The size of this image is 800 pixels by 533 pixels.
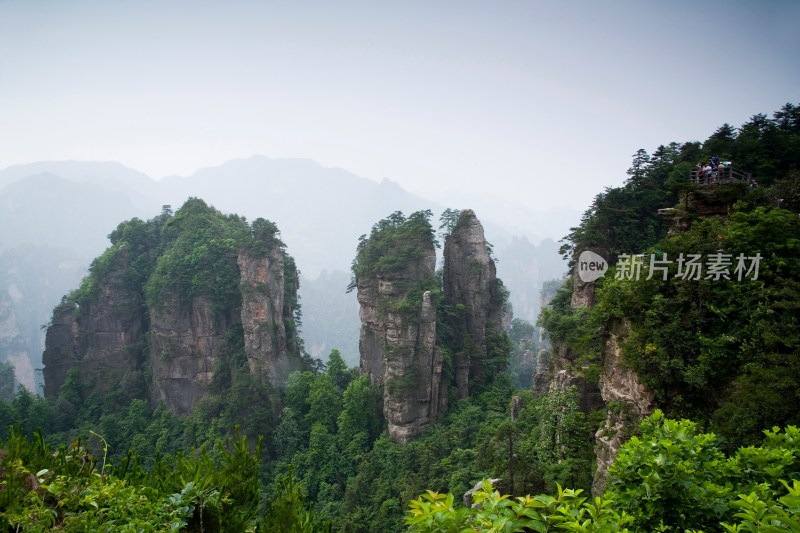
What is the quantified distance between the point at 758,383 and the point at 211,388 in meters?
30.4

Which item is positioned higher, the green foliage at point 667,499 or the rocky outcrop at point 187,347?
the green foliage at point 667,499

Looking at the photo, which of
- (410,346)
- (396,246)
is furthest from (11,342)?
(410,346)

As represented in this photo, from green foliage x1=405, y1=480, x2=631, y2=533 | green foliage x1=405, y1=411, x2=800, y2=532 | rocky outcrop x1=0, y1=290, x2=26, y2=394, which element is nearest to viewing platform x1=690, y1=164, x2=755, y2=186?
green foliage x1=405, y1=411, x2=800, y2=532

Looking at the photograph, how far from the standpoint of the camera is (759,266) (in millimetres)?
8961

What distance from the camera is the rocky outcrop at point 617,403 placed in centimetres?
942

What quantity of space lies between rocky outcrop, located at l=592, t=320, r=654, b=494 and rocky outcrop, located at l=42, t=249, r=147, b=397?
33718 mm

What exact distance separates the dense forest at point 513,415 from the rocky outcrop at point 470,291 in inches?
19.2

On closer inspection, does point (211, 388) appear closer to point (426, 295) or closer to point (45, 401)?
point (45, 401)

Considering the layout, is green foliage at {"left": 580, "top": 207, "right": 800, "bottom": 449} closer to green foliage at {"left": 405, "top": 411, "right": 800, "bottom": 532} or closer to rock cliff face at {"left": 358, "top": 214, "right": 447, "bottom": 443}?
green foliage at {"left": 405, "top": 411, "right": 800, "bottom": 532}

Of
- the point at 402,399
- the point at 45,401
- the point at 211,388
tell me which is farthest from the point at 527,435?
the point at 45,401

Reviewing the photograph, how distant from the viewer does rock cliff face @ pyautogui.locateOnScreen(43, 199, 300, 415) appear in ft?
96.3

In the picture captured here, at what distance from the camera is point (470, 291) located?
28.1 metres

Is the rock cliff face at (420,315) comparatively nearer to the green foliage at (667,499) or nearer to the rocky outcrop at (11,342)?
the green foliage at (667,499)

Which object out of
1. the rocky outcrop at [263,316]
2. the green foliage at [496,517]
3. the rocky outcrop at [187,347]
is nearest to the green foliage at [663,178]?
the green foliage at [496,517]
